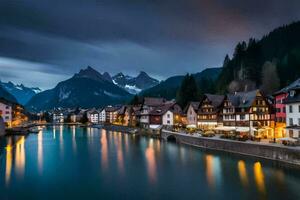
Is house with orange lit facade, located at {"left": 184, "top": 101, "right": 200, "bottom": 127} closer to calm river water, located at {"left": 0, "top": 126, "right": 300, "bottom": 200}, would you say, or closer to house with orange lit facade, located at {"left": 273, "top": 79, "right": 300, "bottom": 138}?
house with orange lit facade, located at {"left": 273, "top": 79, "right": 300, "bottom": 138}

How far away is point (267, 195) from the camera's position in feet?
107

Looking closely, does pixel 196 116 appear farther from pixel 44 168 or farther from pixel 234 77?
pixel 44 168

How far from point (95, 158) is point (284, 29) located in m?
152

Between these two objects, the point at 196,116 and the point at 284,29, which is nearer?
the point at 196,116

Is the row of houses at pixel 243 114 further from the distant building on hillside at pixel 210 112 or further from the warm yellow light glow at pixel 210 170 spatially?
the warm yellow light glow at pixel 210 170

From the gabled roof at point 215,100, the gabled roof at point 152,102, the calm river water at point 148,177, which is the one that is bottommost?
the calm river water at point 148,177

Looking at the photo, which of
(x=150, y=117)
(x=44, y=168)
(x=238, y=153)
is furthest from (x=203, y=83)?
(x=44, y=168)

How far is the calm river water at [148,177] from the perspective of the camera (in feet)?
113

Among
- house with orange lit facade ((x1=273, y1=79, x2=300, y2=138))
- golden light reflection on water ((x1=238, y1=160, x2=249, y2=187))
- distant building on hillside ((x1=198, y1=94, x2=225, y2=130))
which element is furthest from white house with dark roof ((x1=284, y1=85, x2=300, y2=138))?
distant building on hillside ((x1=198, y1=94, x2=225, y2=130))

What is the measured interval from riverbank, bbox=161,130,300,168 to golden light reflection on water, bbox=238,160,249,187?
4.08 meters

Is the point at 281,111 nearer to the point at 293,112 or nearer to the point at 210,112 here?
the point at 293,112

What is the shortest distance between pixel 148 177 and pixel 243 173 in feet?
42.7

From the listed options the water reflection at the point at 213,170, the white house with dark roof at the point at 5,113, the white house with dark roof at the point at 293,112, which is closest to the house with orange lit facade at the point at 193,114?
the water reflection at the point at 213,170

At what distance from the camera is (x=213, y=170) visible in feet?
151
